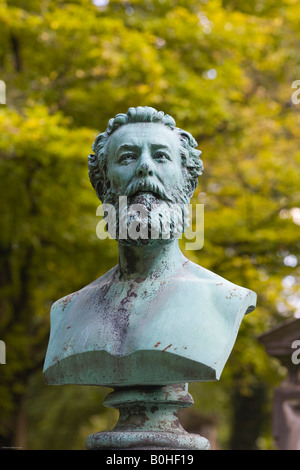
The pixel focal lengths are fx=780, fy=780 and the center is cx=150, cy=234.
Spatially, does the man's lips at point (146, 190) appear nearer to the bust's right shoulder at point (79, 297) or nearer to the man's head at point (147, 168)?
the man's head at point (147, 168)

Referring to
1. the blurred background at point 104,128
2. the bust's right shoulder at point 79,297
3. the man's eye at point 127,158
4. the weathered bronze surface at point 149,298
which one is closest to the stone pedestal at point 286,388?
the blurred background at point 104,128

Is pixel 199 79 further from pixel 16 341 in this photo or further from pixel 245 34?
pixel 16 341

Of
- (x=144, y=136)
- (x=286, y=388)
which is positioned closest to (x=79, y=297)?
(x=144, y=136)

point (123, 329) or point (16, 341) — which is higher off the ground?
point (16, 341)

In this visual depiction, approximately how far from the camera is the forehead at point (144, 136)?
422 cm

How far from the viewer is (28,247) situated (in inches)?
424

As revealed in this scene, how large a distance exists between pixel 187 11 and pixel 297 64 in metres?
2.52

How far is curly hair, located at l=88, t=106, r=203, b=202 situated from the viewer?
4.37 meters

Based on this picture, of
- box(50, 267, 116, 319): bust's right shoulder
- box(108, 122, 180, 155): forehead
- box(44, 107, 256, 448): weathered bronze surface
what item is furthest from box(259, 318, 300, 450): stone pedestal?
box(108, 122, 180, 155): forehead

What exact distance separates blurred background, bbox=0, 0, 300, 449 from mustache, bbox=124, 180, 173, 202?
5.11 m

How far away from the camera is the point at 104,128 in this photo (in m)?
10.8

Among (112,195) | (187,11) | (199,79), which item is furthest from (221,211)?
(112,195)

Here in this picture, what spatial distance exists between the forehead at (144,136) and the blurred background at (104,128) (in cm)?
483

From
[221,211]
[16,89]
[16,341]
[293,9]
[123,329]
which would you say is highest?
[293,9]
